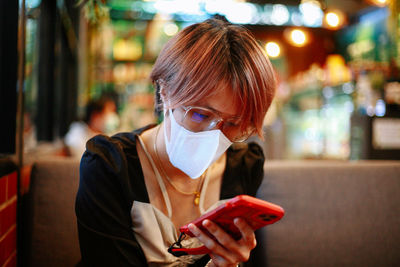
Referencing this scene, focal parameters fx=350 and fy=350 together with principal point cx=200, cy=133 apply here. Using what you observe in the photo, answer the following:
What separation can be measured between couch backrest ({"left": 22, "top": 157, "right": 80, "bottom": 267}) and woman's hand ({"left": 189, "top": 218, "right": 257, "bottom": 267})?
0.71m

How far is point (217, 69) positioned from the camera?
1062mm

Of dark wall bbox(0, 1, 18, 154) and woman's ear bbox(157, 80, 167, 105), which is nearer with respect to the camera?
woman's ear bbox(157, 80, 167, 105)

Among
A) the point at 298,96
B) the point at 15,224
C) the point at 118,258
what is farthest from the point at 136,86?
the point at 118,258

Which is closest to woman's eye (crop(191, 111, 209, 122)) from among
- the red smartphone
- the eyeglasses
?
the eyeglasses

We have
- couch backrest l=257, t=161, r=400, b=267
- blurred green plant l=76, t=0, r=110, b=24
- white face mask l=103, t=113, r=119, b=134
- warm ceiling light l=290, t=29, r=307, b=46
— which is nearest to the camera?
blurred green plant l=76, t=0, r=110, b=24

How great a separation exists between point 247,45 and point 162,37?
4.49m

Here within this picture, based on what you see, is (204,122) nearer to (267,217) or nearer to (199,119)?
(199,119)

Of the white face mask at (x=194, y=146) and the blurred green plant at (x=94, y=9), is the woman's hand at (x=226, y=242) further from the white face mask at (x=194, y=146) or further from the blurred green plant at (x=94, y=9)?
the blurred green plant at (x=94, y=9)

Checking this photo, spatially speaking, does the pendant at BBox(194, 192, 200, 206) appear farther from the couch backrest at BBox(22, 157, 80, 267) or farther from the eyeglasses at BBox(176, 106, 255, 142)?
the couch backrest at BBox(22, 157, 80, 267)

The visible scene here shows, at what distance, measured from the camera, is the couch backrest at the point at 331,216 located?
62.2 inches

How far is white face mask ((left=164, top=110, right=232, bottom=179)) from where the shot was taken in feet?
3.59

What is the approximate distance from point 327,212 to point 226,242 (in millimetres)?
893

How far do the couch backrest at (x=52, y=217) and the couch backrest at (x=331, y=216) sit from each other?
83cm

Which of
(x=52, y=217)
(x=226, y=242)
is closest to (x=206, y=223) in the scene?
(x=226, y=242)
